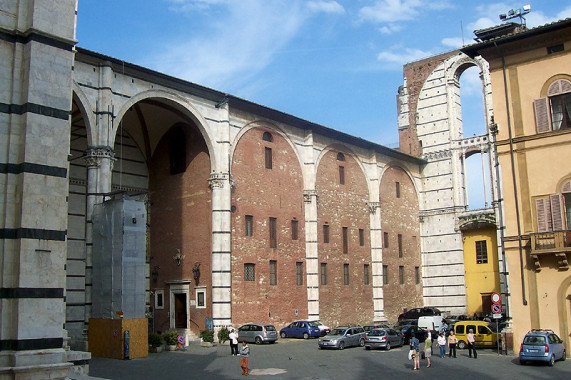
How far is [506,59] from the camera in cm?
2684

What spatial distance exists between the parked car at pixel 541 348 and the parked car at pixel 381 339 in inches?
328

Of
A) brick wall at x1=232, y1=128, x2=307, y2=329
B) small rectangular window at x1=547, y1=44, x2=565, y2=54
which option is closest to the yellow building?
small rectangular window at x1=547, y1=44, x2=565, y2=54

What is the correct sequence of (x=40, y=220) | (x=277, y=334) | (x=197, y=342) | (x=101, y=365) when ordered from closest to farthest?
(x=40, y=220) < (x=101, y=365) < (x=197, y=342) < (x=277, y=334)

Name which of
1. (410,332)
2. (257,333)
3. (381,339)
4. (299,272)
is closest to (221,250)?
(257,333)

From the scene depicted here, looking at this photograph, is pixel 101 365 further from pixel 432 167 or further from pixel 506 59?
pixel 432 167

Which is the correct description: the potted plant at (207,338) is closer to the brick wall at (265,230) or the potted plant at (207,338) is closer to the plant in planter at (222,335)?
the plant in planter at (222,335)

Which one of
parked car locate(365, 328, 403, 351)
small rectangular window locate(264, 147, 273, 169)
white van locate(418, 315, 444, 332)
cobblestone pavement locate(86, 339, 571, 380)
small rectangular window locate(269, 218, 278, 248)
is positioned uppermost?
small rectangular window locate(264, 147, 273, 169)

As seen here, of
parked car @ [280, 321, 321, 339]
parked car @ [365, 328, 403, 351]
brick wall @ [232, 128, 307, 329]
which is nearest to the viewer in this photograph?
parked car @ [365, 328, 403, 351]

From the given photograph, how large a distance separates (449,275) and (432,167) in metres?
9.17

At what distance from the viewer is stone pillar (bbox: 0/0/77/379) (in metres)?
12.6

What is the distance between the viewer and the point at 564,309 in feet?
78.7

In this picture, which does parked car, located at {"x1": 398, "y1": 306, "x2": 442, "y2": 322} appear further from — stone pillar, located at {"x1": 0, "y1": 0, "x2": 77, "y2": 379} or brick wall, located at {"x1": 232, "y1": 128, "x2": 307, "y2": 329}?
stone pillar, located at {"x1": 0, "y1": 0, "x2": 77, "y2": 379}

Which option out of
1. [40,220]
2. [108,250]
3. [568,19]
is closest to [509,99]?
[568,19]

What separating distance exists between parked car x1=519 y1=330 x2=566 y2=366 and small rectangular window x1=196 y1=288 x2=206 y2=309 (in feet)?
56.7
